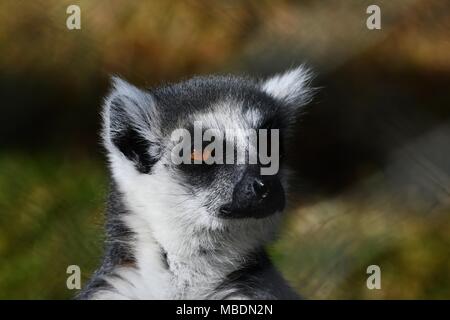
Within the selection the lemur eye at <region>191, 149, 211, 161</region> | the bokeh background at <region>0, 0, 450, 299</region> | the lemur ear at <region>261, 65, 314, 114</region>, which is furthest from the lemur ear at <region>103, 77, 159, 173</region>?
the lemur ear at <region>261, 65, 314, 114</region>

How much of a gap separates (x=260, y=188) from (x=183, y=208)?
10.9 inches

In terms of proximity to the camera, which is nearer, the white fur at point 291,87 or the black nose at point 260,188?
the black nose at point 260,188

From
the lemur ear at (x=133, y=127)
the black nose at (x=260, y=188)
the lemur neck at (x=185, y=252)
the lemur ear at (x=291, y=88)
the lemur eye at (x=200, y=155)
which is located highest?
the lemur ear at (x=291, y=88)

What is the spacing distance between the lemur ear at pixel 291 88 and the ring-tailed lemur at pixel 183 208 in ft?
0.52

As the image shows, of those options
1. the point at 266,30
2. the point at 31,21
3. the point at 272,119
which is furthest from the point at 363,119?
the point at 31,21

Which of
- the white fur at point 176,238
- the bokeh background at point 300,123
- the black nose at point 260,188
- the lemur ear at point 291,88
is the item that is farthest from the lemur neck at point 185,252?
the lemur ear at point 291,88

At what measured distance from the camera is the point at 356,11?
304 centimetres

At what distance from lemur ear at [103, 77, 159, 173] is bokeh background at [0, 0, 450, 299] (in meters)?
0.30

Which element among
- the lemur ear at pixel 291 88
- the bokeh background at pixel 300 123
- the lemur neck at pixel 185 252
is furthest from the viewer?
the bokeh background at pixel 300 123

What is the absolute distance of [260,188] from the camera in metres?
2.33

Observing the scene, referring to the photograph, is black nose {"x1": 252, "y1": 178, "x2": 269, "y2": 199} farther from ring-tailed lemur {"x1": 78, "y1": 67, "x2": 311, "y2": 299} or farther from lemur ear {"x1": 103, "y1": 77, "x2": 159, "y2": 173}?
lemur ear {"x1": 103, "y1": 77, "x2": 159, "y2": 173}

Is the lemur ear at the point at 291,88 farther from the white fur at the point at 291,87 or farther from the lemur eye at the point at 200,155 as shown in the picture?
the lemur eye at the point at 200,155

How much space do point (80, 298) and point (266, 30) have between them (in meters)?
1.27

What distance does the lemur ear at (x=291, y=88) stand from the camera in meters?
2.76
